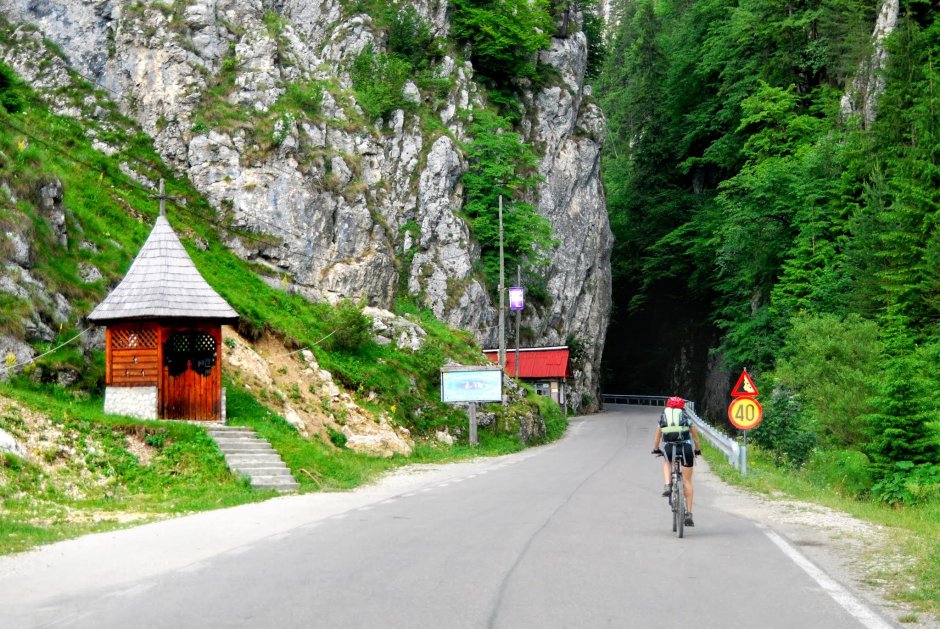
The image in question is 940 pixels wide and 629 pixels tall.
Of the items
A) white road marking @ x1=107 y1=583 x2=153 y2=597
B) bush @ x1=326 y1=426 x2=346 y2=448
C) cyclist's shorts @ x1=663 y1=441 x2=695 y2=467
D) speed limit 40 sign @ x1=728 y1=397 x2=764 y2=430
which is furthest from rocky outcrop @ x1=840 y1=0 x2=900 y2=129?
white road marking @ x1=107 y1=583 x2=153 y2=597

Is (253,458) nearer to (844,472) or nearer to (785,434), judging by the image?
(844,472)

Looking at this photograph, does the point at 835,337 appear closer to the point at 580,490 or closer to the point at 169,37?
the point at 580,490

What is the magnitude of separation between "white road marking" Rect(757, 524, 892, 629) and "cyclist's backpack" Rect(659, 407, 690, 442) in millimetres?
1942

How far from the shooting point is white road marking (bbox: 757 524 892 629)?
21.7 feet

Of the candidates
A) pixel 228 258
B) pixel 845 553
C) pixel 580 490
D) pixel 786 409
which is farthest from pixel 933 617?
pixel 228 258

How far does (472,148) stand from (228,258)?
2000cm

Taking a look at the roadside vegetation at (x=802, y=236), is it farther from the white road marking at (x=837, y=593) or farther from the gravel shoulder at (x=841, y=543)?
the white road marking at (x=837, y=593)

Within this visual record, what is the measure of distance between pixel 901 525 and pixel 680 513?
381cm

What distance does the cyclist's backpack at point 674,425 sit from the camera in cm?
1194

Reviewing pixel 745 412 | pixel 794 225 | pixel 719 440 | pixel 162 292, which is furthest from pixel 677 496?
pixel 794 225

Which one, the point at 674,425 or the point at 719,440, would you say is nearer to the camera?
the point at 674,425

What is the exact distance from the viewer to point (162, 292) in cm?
1992

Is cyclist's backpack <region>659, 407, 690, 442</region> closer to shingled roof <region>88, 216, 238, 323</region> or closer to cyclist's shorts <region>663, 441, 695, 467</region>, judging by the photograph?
cyclist's shorts <region>663, 441, 695, 467</region>

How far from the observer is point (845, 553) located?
996 centimetres
